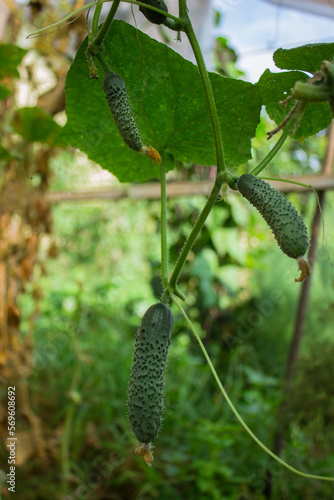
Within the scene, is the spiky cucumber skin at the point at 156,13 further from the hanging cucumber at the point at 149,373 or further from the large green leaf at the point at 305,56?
the hanging cucumber at the point at 149,373

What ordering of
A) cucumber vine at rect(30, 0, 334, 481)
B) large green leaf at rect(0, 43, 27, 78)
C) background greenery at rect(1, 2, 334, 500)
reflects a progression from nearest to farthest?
cucumber vine at rect(30, 0, 334, 481) → large green leaf at rect(0, 43, 27, 78) → background greenery at rect(1, 2, 334, 500)

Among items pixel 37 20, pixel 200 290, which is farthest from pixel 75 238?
pixel 37 20

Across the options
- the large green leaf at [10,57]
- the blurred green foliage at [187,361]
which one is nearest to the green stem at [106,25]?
the large green leaf at [10,57]

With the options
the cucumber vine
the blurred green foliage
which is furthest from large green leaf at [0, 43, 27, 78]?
the blurred green foliage

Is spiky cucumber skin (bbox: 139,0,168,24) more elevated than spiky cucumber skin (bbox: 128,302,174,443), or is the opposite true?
spiky cucumber skin (bbox: 139,0,168,24)

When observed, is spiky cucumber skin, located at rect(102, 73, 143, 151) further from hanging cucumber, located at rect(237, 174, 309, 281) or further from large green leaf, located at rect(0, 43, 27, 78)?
large green leaf, located at rect(0, 43, 27, 78)

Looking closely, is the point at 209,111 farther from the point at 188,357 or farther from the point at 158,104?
the point at 188,357

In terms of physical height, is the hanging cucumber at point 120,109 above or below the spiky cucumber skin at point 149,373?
above
